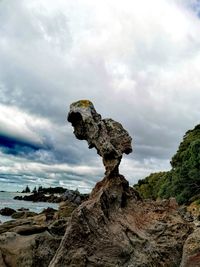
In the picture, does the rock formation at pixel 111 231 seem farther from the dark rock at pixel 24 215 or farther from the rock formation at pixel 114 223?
the dark rock at pixel 24 215

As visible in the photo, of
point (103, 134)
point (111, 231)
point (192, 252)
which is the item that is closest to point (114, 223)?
point (111, 231)

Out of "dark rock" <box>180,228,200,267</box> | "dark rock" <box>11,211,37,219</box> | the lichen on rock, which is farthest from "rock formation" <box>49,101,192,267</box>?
"dark rock" <box>11,211,37,219</box>

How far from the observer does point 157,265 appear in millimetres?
13492

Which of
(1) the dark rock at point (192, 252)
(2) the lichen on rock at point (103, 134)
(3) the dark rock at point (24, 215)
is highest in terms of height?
(3) the dark rock at point (24, 215)

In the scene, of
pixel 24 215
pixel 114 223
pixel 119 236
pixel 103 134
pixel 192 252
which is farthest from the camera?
pixel 24 215

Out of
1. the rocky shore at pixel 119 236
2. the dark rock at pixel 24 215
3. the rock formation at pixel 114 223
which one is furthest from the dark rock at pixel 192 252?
the dark rock at pixel 24 215

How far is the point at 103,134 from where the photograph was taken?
601 inches

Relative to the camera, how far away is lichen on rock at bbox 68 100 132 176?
1516 centimetres

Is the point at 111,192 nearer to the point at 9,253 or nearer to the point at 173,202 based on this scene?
the point at 173,202

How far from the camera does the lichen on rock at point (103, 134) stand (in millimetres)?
15164

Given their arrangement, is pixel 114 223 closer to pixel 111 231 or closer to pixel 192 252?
pixel 111 231

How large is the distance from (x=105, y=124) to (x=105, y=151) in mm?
926

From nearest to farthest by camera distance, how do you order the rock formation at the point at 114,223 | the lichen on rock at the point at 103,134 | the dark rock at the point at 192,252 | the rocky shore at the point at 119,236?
the dark rock at the point at 192,252 < the rocky shore at the point at 119,236 < the rock formation at the point at 114,223 < the lichen on rock at the point at 103,134

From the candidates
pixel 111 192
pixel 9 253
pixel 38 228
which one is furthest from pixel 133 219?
pixel 38 228
